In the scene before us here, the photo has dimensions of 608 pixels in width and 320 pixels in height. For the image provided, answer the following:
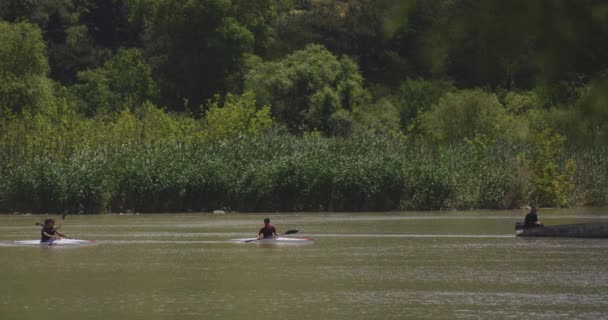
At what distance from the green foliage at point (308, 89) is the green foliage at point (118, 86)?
47.9ft

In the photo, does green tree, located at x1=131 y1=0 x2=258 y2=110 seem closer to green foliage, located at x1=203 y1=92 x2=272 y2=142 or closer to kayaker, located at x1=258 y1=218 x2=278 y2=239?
green foliage, located at x1=203 y1=92 x2=272 y2=142

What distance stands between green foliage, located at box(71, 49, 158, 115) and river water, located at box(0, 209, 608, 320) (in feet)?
174

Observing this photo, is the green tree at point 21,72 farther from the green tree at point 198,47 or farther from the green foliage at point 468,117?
the green foliage at point 468,117

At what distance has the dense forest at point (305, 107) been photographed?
7.20 metres

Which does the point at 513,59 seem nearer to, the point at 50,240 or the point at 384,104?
the point at 50,240

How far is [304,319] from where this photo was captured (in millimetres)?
20375

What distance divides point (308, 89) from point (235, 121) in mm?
12850

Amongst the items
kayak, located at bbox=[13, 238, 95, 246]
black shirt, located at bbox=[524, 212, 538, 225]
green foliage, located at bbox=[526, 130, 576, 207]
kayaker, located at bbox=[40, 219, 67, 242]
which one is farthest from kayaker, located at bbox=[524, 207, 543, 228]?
green foliage, located at bbox=[526, 130, 576, 207]

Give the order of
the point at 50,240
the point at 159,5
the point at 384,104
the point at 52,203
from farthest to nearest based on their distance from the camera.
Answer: the point at 159,5, the point at 384,104, the point at 52,203, the point at 50,240

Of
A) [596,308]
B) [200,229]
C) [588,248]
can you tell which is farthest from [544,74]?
[200,229]

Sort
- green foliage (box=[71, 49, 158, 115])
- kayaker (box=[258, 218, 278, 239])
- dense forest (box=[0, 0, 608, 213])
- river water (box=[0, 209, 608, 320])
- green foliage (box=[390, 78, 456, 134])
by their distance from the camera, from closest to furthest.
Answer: dense forest (box=[0, 0, 608, 213]), river water (box=[0, 209, 608, 320]), kayaker (box=[258, 218, 278, 239]), green foliage (box=[390, 78, 456, 134]), green foliage (box=[71, 49, 158, 115])

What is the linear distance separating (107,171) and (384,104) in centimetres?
3748

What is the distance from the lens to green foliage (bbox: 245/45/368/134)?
85938 mm

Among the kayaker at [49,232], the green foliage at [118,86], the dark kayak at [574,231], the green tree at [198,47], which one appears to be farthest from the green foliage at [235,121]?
the dark kayak at [574,231]
